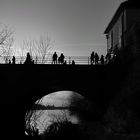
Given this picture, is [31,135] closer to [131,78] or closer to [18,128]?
[18,128]

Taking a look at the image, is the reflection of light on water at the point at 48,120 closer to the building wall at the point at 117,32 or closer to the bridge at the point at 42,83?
the bridge at the point at 42,83

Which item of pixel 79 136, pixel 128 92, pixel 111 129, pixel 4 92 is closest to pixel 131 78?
pixel 128 92

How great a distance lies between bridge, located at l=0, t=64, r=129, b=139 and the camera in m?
21.8

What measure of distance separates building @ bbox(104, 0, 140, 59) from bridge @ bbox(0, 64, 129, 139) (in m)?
3.37

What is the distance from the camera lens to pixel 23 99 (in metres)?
21.9

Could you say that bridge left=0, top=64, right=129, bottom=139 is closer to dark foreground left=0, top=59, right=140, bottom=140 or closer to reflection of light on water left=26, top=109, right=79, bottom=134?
dark foreground left=0, top=59, right=140, bottom=140

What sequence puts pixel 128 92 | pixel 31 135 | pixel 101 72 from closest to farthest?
1. pixel 31 135
2. pixel 128 92
3. pixel 101 72

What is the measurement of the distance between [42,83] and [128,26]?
446 inches

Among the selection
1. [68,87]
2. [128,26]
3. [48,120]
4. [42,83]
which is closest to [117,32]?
[128,26]

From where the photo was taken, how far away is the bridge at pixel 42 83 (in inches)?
856

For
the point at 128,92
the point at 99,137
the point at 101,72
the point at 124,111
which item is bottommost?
the point at 99,137

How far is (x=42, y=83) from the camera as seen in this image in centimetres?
2230

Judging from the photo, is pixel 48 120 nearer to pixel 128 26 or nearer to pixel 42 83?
pixel 42 83

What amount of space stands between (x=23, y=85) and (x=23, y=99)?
3.87 feet
